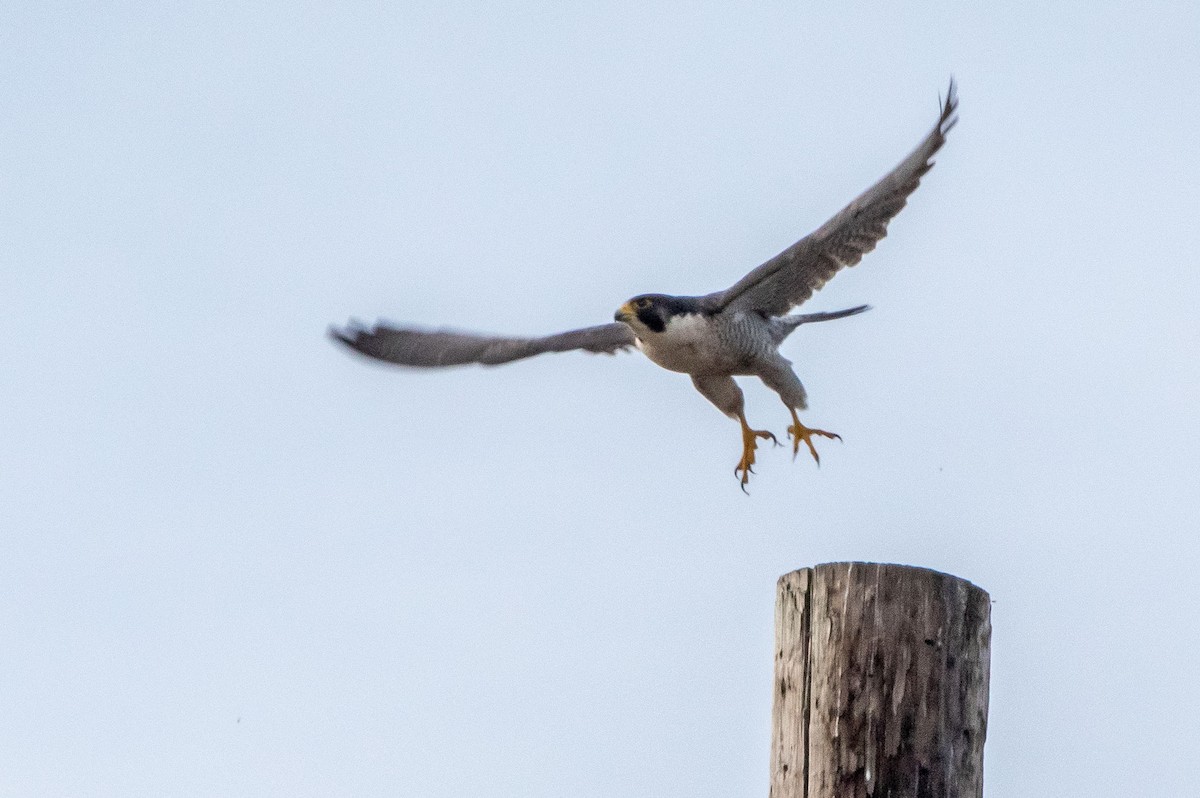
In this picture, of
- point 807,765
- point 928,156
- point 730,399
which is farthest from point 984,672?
point 730,399

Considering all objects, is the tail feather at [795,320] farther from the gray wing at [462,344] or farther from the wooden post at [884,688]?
the wooden post at [884,688]

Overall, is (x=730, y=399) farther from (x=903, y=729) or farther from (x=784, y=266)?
(x=903, y=729)

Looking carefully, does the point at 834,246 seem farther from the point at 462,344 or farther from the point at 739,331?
the point at 462,344

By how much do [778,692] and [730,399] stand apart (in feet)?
13.5

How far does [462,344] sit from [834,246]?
207 centimetres

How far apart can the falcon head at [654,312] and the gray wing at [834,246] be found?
0.49 ft

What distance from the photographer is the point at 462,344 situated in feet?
26.3

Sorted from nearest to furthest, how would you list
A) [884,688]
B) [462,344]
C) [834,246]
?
1. [884,688]
2. [834,246]
3. [462,344]

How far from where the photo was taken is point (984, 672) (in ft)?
12.2

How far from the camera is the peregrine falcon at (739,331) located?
7000mm

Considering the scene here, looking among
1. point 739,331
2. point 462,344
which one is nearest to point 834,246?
point 739,331

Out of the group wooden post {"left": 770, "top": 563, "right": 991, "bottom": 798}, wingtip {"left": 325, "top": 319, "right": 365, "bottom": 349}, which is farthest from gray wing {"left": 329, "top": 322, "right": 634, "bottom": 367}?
wooden post {"left": 770, "top": 563, "right": 991, "bottom": 798}

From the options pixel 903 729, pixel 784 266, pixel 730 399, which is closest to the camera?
pixel 903 729

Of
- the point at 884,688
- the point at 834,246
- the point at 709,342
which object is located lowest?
the point at 884,688
